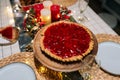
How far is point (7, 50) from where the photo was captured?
56.1 inches

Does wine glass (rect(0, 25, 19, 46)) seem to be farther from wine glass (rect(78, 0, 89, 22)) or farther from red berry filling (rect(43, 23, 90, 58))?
wine glass (rect(78, 0, 89, 22))

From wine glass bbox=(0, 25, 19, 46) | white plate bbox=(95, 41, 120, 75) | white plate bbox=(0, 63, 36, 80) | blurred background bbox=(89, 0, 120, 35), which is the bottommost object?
blurred background bbox=(89, 0, 120, 35)

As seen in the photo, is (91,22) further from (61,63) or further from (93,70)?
(61,63)

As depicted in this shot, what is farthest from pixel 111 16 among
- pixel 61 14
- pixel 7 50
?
pixel 7 50

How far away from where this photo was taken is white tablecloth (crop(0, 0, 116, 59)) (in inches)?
56.1

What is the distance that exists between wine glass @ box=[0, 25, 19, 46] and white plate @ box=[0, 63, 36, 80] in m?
0.29

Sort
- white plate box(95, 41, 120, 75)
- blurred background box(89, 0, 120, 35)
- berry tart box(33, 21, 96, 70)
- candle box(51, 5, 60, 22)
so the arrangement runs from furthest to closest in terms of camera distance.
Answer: blurred background box(89, 0, 120, 35), candle box(51, 5, 60, 22), white plate box(95, 41, 120, 75), berry tart box(33, 21, 96, 70)

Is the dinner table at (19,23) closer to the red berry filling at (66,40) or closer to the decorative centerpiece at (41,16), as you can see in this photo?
the decorative centerpiece at (41,16)

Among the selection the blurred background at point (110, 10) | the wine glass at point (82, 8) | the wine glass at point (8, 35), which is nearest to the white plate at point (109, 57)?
the wine glass at point (82, 8)

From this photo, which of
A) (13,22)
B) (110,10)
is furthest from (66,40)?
(110,10)

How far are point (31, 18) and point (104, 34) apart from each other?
624mm

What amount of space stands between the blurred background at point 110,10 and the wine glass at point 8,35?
163cm

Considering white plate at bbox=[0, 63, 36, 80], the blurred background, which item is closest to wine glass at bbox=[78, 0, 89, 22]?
white plate at bbox=[0, 63, 36, 80]

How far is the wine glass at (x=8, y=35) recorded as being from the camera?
57.9 inches
